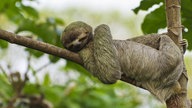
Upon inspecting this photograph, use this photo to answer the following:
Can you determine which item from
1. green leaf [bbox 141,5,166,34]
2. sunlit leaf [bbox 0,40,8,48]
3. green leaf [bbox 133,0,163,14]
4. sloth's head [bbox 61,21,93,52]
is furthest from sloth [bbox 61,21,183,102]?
sunlit leaf [bbox 0,40,8,48]

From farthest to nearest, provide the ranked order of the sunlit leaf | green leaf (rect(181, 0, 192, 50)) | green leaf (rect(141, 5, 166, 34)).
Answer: the sunlit leaf < green leaf (rect(141, 5, 166, 34)) < green leaf (rect(181, 0, 192, 50))

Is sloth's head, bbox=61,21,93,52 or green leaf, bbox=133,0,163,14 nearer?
sloth's head, bbox=61,21,93,52

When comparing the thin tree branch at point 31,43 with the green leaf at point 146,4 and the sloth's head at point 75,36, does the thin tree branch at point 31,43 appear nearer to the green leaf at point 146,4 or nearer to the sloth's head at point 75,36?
the sloth's head at point 75,36

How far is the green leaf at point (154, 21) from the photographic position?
447cm

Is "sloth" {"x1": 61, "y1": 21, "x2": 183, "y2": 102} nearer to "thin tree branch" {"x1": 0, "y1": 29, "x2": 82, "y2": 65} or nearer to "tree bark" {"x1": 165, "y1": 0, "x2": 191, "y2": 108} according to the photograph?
"tree bark" {"x1": 165, "y1": 0, "x2": 191, "y2": 108}

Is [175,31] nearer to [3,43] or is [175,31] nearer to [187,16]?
[187,16]

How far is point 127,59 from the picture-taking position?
3.94m

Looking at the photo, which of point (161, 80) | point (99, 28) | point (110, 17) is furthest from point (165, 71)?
point (110, 17)

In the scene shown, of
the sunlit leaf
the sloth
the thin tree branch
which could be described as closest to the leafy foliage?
the sloth

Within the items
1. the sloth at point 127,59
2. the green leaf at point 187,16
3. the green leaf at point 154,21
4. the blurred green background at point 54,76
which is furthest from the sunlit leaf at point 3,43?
the green leaf at point 187,16

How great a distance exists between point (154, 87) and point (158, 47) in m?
0.46

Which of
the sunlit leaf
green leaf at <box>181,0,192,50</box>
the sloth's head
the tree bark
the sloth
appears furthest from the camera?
the sunlit leaf

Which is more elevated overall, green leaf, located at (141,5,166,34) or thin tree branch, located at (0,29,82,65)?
green leaf, located at (141,5,166,34)

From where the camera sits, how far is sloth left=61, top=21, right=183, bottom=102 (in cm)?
373
